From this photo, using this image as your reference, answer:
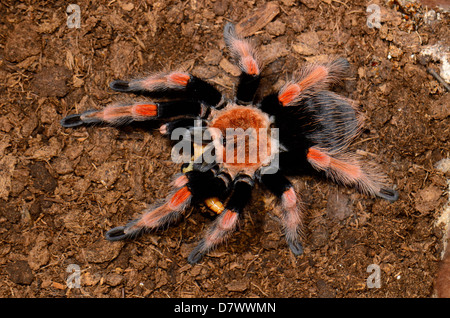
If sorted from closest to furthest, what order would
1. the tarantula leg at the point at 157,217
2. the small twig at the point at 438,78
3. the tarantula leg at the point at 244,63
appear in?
the tarantula leg at the point at 157,217 < the tarantula leg at the point at 244,63 < the small twig at the point at 438,78

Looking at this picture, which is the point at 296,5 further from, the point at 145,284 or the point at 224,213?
the point at 145,284

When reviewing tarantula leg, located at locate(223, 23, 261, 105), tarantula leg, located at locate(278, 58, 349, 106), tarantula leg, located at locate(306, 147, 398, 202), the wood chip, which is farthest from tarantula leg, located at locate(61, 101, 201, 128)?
tarantula leg, located at locate(306, 147, 398, 202)

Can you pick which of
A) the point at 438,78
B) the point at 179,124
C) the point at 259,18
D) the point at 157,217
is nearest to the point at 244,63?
the point at 259,18

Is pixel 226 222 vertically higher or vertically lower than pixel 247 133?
lower

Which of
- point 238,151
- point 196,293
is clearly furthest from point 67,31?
point 196,293

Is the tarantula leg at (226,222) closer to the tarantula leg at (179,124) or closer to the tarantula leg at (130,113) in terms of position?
→ the tarantula leg at (179,124)

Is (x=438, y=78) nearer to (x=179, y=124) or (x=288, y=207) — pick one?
(x=288, y=207)

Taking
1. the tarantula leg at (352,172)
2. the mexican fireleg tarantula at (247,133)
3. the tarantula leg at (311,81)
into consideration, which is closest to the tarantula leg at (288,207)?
the mexican fireleg tarantula at (247,133)
